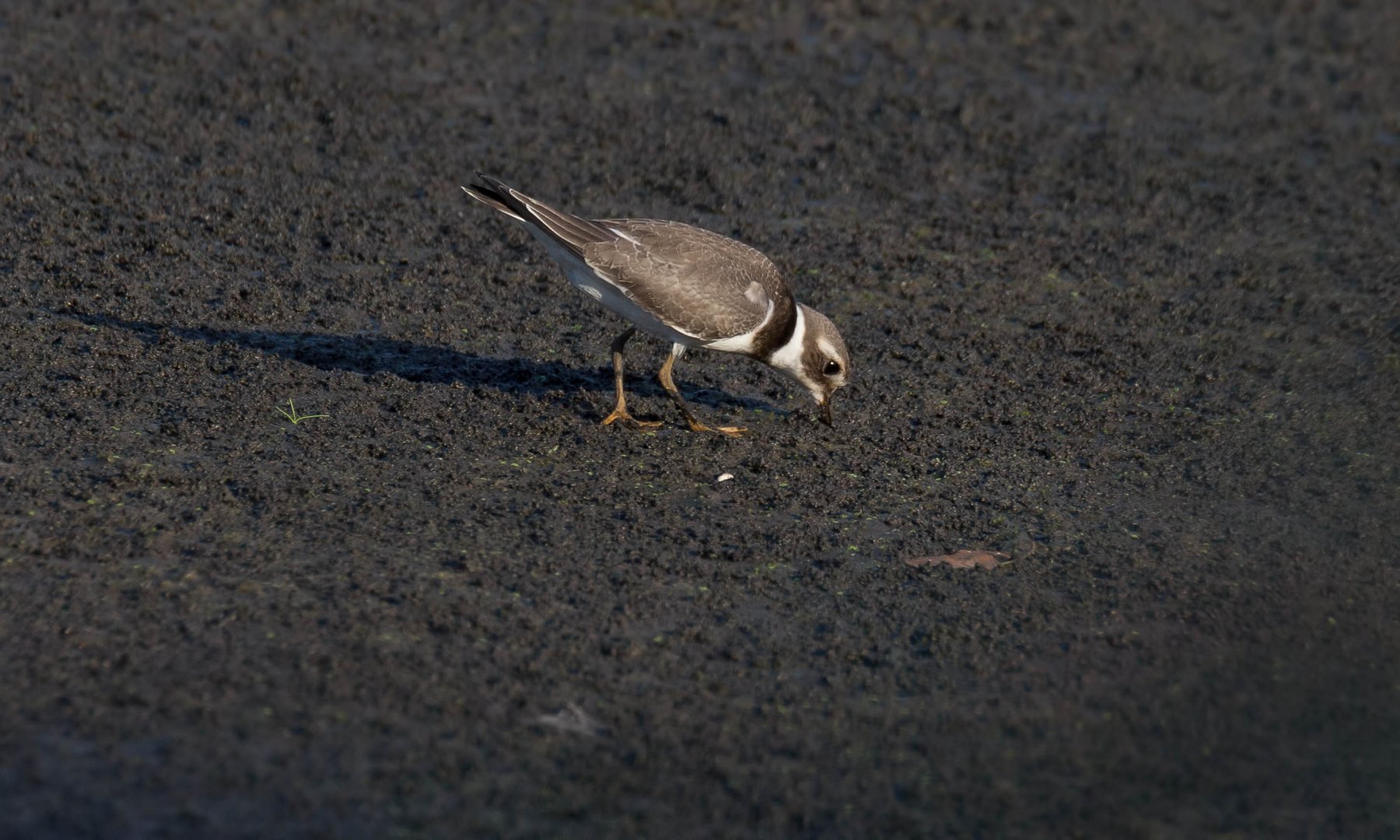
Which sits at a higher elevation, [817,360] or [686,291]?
[686,291]


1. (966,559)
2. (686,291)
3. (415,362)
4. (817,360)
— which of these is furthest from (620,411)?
(966,559)

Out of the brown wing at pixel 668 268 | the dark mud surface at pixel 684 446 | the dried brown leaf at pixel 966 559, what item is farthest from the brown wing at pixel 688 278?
the dried brown leaf at pixel 966 559

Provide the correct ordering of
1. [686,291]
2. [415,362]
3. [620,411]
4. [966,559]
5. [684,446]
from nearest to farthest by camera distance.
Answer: [966,559]
[686,291]
[684,446]
[620,411]
[415,362]

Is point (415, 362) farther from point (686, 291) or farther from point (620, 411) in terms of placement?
point (686, 291)

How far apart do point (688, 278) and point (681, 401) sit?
766 millimetres

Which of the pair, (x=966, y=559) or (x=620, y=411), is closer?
(x=966, y=559)

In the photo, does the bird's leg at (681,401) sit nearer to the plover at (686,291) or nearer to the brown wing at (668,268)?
the plover at (686,291)

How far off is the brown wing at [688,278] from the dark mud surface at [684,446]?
0.74 m

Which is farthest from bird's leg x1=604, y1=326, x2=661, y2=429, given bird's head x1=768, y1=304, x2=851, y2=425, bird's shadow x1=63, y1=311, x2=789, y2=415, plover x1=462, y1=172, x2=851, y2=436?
bird's head x1=768, y1=304, x2=851, y2=425

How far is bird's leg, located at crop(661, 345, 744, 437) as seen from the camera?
813 cm

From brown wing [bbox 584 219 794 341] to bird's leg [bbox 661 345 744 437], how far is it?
0.45 metres

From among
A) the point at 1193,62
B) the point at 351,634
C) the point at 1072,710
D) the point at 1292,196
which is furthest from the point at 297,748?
the point at 1193,62

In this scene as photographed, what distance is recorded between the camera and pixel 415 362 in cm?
849

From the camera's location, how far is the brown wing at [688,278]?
769 cm
